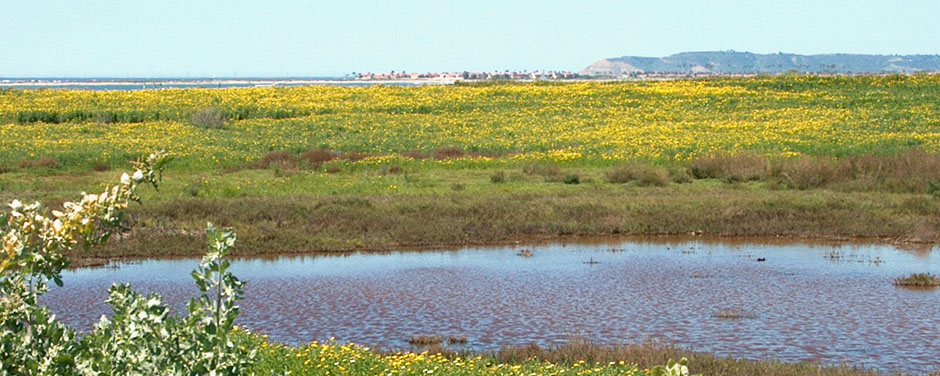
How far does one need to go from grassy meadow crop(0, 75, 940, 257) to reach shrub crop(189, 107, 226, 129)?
114 millimetres

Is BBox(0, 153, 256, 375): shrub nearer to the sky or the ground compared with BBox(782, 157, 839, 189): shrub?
nearer to the sky

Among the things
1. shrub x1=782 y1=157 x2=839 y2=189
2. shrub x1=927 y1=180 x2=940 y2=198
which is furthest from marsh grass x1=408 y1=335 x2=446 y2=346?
shrub x1=782 y1=157 x2=839 y2=189

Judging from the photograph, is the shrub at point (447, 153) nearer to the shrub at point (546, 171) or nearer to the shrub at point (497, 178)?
the shrub at point (546, 171)

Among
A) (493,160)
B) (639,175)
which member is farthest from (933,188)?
(493,160)

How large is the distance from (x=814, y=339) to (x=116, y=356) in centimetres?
1150

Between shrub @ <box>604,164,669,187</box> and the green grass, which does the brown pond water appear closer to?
the green grass

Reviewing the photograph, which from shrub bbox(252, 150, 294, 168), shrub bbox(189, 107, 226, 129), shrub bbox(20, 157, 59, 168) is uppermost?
shrub bbox(189, 107, 226, 129)

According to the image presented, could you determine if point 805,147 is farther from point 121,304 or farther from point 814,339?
point 121,304

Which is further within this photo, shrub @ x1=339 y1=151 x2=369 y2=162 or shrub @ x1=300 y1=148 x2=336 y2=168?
shrub @ x1=339 y1=151 x2=369 y2=162

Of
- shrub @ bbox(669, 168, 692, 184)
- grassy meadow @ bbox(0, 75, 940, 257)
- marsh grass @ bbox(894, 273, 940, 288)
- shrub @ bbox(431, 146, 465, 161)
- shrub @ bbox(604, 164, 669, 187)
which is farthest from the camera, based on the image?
shrub @ bbox(431, 146, 465, 161)

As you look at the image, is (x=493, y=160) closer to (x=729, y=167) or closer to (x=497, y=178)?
(x=497, y=178)

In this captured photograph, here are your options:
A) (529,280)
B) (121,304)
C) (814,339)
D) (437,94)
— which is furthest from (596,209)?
→ (437,94)

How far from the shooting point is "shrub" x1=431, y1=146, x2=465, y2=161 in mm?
36406

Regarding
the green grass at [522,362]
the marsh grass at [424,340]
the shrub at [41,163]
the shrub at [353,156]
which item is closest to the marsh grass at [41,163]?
the shrub at [41,163]
